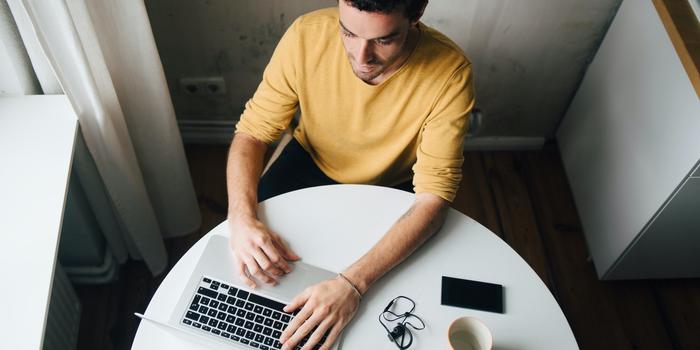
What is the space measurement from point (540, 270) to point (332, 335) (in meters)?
1.16

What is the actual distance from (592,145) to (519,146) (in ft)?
1.22

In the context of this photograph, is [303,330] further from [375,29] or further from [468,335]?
[375,29]

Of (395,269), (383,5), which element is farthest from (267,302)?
(383,5)

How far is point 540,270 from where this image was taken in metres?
1.97

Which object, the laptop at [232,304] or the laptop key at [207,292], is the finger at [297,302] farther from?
the laptop key at [207,292]

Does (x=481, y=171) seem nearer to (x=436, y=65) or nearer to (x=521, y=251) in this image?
(x=521, y=251)

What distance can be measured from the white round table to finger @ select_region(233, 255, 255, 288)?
0.09 m

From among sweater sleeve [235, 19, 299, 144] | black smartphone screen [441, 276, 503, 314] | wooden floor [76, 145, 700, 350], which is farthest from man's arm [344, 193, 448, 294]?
wooden floor [76, 145, 700, 350]

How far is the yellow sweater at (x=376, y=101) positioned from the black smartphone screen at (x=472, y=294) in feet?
0.68

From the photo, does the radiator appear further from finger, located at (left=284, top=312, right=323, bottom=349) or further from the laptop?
finger, located at (left=284, top=312, right=323, bottom=349)

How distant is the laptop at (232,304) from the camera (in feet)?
3.43

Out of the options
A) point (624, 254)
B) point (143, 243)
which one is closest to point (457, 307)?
point (624, 254)

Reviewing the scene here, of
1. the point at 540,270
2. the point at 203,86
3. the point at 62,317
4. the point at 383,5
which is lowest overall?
the point at 540,270

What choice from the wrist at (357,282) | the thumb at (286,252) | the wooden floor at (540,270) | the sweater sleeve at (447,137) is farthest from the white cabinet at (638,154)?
the thumb at (286,252)
